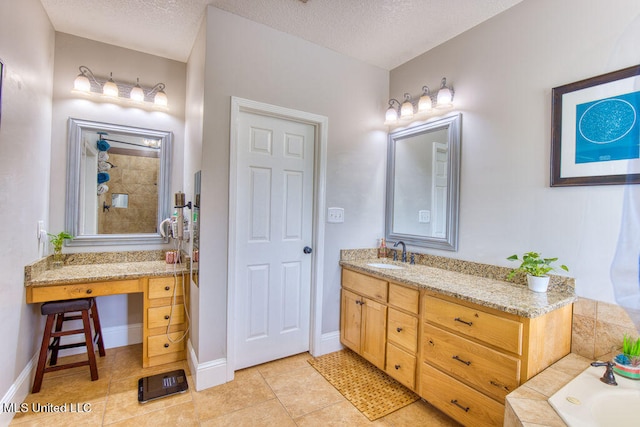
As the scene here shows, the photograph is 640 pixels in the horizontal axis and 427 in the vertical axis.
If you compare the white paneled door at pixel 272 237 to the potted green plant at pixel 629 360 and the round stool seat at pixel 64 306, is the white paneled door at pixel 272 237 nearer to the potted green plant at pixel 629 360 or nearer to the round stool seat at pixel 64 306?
the round stool seat at pixel 64 306

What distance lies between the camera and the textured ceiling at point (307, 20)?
2041mm

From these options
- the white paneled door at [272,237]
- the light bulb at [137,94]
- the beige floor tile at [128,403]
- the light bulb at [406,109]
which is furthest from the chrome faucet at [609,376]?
the light bulb at [137,94]

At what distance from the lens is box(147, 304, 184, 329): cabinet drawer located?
234 centimetres

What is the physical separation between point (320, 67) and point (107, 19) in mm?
1683

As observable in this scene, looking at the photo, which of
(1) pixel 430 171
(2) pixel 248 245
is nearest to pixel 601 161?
(1) pixel 430 171

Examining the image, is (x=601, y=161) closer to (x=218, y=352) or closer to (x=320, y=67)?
(x=320, y=67)

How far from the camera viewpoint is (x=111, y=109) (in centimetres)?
261

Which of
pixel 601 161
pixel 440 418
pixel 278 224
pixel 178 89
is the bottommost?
pixel 440 418

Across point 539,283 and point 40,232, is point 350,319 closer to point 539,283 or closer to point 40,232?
point 539,283

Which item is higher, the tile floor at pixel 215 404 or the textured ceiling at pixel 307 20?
the textured ceiling at pixel 307 20

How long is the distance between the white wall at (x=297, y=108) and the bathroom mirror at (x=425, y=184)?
138mm

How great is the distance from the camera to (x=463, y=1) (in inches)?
77.6

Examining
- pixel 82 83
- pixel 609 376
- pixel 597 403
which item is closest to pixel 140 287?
pixel 82 83

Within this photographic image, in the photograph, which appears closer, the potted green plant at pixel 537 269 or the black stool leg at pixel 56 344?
the potted green plant at pixel 537 269
